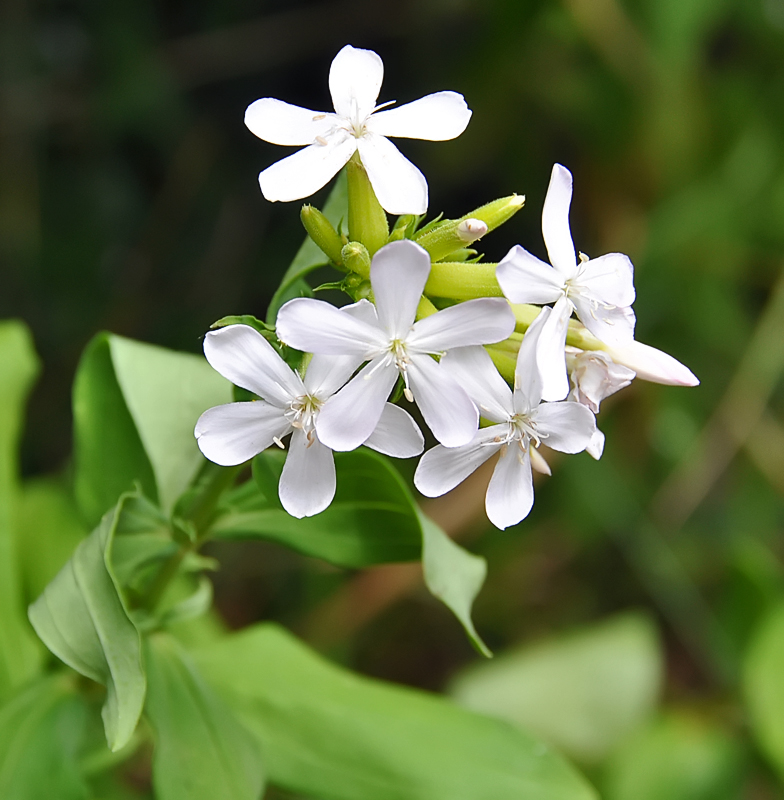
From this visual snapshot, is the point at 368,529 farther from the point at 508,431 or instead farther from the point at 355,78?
the point at 355,78

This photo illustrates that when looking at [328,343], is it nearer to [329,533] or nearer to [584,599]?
[329,533]

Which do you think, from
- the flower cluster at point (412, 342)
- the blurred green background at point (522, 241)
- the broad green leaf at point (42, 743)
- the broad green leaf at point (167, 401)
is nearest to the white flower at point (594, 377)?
the flower cluster at point (412, 342)

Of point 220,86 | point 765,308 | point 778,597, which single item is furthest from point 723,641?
point 220,86

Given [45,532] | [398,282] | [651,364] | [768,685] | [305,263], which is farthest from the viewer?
[768,685]

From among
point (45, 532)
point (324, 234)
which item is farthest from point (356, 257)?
point (45, 532)

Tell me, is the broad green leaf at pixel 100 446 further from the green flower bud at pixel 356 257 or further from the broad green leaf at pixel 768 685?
the broad green leaf at pixel 768 685

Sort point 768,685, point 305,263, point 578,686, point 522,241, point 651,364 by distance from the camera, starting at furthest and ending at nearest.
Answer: point 522,241
point 578,686
point 768,685
point 305,263
point 651,364
